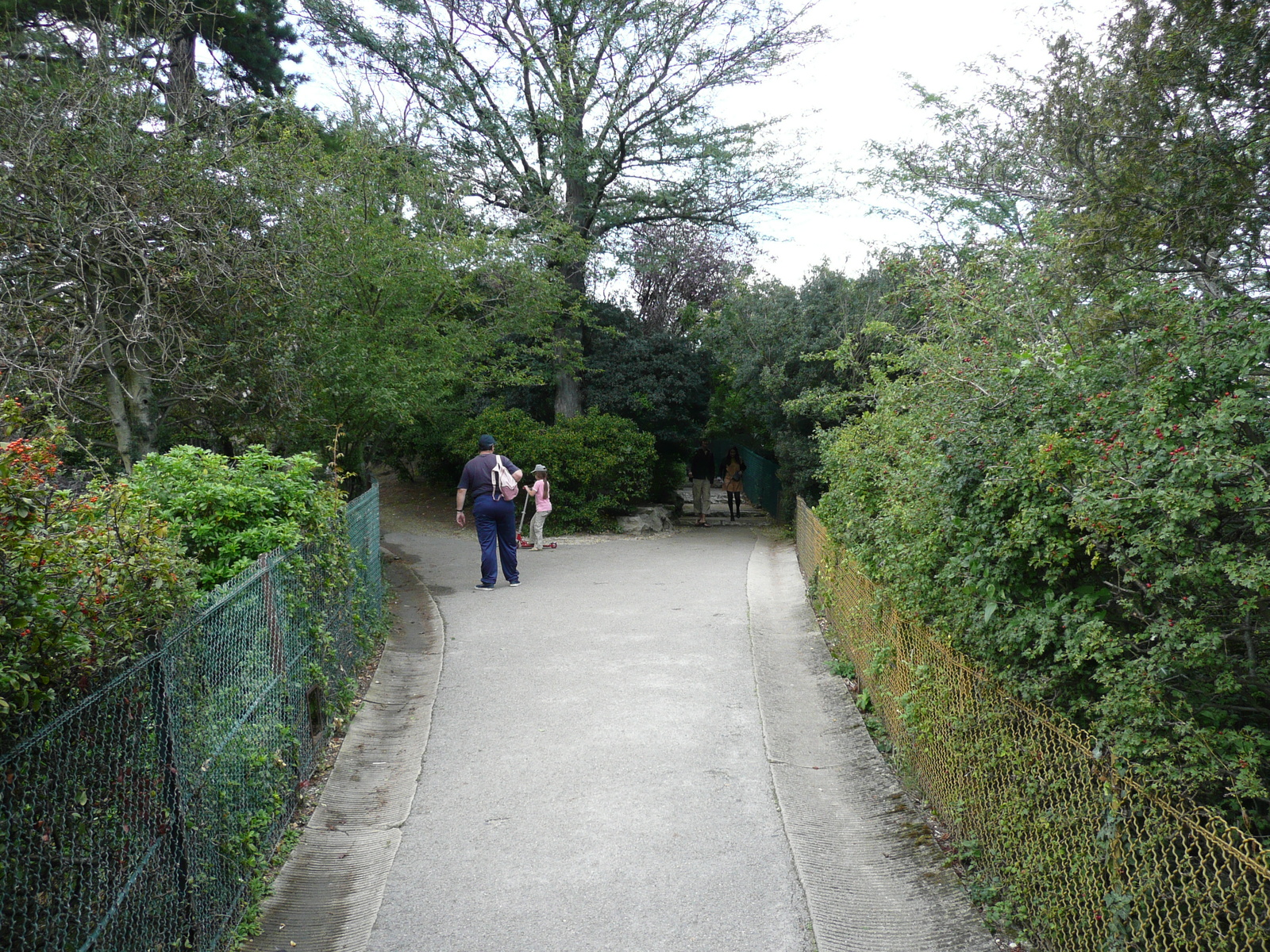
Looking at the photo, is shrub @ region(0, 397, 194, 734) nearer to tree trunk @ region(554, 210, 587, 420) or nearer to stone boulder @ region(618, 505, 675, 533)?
stone boulder @ region(618, 505, 675, 533)

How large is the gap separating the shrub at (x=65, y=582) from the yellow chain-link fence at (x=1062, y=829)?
3230 millimetres

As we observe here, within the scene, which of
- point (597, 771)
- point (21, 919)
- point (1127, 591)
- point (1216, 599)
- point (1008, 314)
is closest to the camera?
point (21, 919)

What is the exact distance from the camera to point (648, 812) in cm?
510

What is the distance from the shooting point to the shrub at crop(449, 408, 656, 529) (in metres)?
18.2

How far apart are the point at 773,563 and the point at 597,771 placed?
911 cm

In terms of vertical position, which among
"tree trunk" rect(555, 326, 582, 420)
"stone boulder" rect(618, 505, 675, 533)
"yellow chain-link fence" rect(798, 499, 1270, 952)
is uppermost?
"tree trunk" rect(555, 326, 582, 420)

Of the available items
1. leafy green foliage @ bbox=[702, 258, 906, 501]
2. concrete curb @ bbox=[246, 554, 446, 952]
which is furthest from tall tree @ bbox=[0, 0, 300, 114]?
leafy green foliage @ bbox=[702, 258, 906, 501]

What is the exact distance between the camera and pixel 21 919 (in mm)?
2449

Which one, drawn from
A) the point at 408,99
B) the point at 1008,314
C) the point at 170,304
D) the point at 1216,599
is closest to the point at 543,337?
the point at 408,99

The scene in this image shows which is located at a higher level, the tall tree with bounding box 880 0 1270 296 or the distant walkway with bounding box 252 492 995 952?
the tall tree with bounding box 880 0 1270 296

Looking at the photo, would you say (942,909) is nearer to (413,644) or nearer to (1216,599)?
(1216,599)

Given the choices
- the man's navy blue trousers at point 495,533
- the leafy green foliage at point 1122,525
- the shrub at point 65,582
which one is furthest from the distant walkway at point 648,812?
the man's navy blue trousers at point 495,533

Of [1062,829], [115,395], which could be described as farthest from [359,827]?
[115,395]

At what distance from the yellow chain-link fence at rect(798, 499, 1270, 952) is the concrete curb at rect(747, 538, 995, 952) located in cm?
21
